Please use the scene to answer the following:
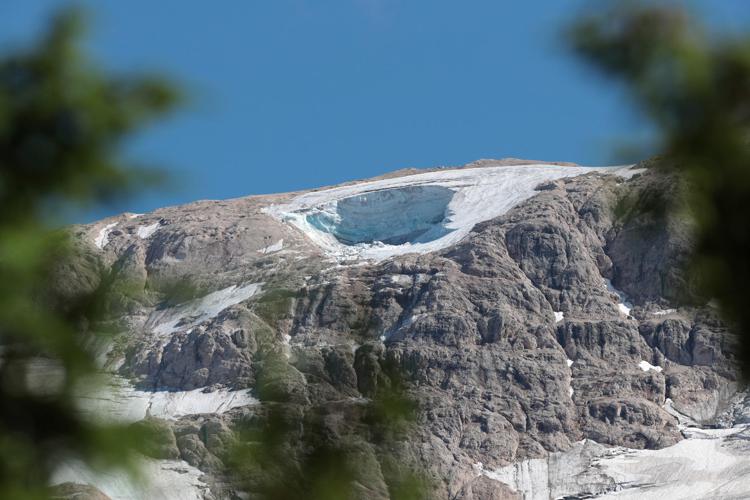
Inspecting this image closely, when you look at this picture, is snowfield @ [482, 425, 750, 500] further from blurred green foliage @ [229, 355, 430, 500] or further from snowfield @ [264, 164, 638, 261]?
blurred green foliage @ [229, 355, 430, 500]

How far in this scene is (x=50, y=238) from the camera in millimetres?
3084

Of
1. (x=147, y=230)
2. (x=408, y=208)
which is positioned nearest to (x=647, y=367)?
(x=408, y=208)

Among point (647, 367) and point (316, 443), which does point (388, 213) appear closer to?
point (647, 367)

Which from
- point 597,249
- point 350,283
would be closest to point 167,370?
point 350,283

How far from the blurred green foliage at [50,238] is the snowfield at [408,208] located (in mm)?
142108

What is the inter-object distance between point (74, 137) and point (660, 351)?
5116 inches

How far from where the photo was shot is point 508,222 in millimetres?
140375

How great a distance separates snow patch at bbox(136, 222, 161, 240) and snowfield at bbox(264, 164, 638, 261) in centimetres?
1277

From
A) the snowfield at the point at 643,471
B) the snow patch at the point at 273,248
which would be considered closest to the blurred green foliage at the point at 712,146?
the snowfield at the point at 643,471

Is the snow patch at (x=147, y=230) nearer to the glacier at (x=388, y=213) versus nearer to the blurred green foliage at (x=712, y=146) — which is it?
the glacier at (x=388, y=213)

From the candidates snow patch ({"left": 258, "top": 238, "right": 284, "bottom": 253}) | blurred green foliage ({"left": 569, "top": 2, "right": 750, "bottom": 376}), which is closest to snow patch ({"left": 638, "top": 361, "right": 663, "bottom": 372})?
snow patch ({"left": 258, "top": 238, "right": 284, "bottom": 253})

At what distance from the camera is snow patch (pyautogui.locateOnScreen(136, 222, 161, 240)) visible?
159500 millimetres

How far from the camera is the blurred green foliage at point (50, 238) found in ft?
9.79

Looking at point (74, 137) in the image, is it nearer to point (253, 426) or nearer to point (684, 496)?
point (253, 426)
